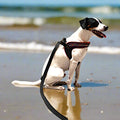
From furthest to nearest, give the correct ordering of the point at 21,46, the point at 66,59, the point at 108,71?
1. the point at 21,46
2. the point at 108,71
3. the point at 66,59

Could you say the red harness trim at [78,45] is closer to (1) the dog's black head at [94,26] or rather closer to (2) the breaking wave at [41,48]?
(1) the dog's black head at [94,26]

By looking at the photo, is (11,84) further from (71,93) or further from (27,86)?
(71,93)

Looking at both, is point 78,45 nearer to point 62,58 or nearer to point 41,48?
point 62,58

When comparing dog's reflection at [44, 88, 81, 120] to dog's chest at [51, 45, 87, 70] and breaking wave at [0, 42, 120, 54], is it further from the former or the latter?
breaking wave at [0, 42, 120, 54]

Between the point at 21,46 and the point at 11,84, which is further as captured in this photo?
the point at 21,46

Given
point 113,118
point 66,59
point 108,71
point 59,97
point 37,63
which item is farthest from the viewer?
point 37,63

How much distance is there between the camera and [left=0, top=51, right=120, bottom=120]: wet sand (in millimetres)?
4270

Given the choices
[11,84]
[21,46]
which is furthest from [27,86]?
[21,46]

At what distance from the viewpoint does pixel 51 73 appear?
546 cm

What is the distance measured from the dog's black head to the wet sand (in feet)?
3.26

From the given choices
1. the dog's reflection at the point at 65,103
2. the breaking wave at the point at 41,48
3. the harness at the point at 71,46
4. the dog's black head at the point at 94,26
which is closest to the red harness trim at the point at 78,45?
the harness at the point at 71,46

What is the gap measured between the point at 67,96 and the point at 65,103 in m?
0.41

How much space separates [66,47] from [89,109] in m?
1.32

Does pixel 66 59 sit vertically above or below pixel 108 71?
above
